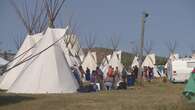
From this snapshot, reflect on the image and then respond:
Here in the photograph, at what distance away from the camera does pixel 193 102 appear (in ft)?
41.0

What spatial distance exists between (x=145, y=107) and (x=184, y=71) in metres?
22.1

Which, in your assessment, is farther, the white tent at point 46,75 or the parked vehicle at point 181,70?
the parked vehicle at point 181,70

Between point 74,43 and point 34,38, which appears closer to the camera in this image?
point 34,38

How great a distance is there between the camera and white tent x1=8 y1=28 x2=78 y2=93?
22047 millimetres

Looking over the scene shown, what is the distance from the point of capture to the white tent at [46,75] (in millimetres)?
22047

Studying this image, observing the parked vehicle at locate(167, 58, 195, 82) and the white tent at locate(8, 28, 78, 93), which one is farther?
the parked vehicle at locate(167, 58, 195, 82)

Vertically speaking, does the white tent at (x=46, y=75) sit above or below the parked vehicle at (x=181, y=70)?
below

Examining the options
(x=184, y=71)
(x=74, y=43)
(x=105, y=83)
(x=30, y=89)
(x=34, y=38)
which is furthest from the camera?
(x=74, y=43)

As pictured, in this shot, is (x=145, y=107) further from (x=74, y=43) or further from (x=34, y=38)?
(x=74, y=43)

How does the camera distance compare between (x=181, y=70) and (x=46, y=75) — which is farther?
(x=181, y=70)

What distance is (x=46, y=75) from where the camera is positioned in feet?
72.8

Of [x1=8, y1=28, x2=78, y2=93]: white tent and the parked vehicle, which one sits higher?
the parked vehicle

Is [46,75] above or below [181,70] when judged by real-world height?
below

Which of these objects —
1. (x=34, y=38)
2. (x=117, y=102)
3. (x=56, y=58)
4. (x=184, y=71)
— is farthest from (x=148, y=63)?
(x=117, y=102)
